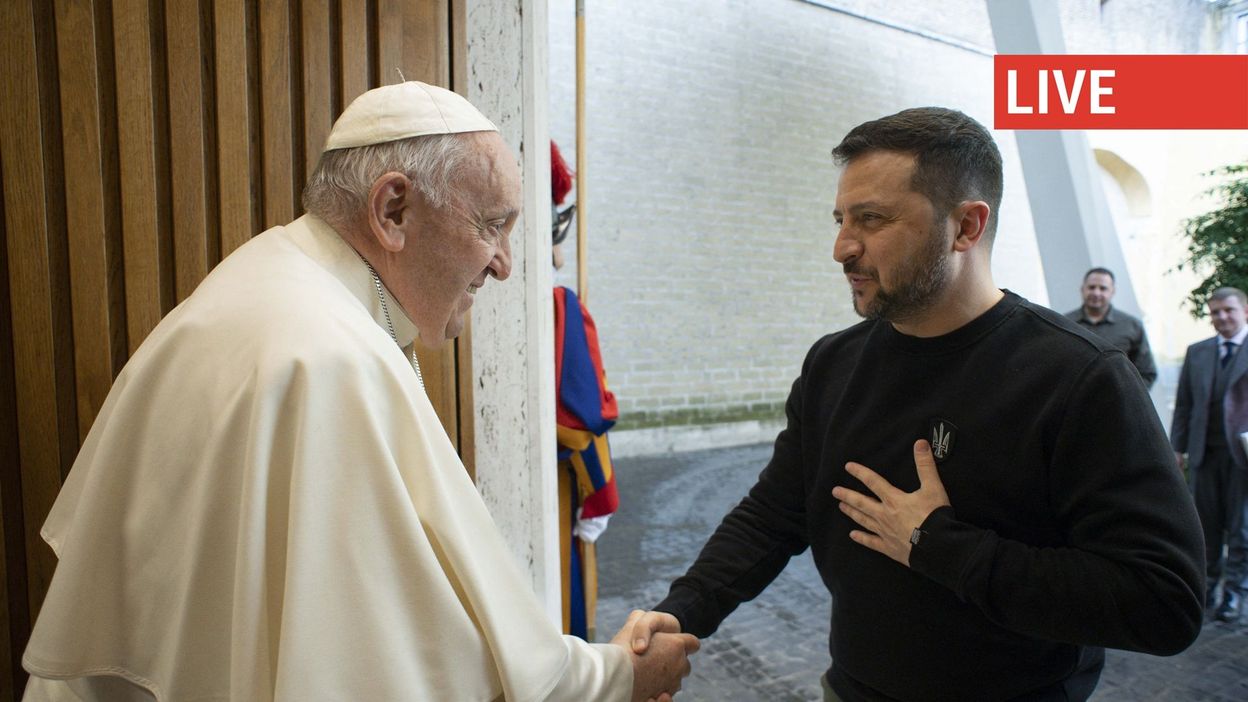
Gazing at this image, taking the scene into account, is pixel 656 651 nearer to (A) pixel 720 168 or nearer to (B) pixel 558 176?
(B) pixel 558 176

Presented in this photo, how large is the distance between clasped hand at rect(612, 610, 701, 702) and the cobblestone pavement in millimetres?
2201

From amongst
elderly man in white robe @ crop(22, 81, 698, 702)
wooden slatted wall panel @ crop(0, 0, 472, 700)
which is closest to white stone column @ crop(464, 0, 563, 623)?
wooden slatted wall panel @ crop(0, 0, 472, 700)

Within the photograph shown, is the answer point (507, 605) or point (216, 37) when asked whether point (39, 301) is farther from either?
point (507, 605)

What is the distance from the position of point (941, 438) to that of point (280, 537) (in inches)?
42.3

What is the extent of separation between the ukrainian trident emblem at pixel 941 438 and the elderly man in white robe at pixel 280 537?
722mm

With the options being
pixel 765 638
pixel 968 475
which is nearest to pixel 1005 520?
pixel 968 475

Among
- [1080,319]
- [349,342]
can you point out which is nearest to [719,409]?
[1080,319]

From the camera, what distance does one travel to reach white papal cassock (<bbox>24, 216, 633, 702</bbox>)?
Result: 104 centimetres

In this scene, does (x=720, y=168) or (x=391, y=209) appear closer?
(x=391, y=209)

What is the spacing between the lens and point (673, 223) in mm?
9297

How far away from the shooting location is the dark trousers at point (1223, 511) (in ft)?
16.1

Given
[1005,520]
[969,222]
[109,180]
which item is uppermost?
[109,180]

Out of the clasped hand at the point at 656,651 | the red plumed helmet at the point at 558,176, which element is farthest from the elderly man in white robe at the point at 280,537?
the red plumed helmet at the point at 558,176

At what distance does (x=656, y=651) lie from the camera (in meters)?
1.59
